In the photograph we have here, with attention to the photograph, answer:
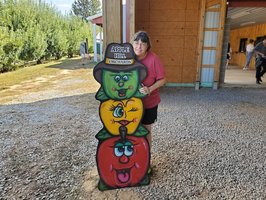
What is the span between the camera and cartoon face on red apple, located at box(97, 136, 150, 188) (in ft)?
6.98

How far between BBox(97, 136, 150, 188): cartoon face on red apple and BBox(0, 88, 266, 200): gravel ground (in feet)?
0.35

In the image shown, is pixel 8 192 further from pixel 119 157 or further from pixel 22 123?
pixel 22 123

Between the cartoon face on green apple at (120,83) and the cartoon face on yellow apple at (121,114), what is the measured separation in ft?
0.17

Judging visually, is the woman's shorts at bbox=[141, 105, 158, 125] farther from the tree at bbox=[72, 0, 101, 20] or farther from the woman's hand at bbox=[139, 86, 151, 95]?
the tree at bbox=[72, 0, 101, 20]

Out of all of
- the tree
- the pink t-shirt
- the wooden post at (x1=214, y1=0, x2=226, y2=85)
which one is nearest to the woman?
the pink t-shirt

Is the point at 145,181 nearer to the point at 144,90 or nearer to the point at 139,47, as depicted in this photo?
the point at 144,90

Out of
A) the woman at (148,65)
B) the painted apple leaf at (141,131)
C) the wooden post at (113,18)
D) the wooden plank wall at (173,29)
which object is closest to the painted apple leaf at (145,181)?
the painted apple leaf at (141,131)

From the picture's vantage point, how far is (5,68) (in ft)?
32.3

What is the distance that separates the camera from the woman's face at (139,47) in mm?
2029

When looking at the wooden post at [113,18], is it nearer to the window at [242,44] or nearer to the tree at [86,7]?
the window at [242,44]

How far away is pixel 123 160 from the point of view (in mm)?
2160

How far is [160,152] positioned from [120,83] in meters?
1.26

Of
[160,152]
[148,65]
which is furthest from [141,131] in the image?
[160,152]

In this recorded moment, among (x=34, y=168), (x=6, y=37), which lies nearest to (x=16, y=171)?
(x=34, y=168)
